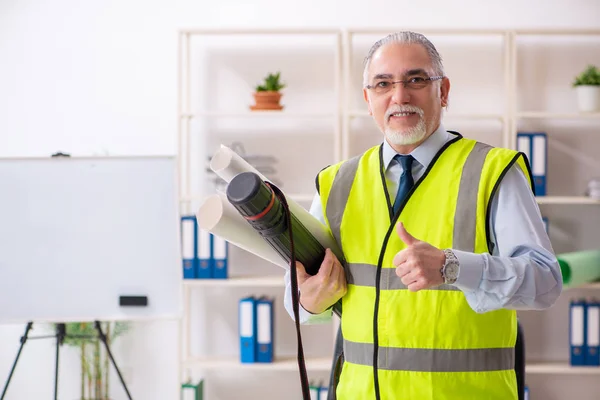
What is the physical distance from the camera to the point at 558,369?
3.70 m

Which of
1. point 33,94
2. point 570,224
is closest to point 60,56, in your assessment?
point 33,94

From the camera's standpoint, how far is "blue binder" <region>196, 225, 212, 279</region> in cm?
373

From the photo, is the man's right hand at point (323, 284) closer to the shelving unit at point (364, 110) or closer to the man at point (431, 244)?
the man at point (431, 244)

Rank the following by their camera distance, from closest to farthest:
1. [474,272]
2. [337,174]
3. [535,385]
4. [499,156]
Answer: [474,272] → [499,156] → [337,174] → [535,385]

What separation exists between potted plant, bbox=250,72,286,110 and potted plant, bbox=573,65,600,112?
1461mm

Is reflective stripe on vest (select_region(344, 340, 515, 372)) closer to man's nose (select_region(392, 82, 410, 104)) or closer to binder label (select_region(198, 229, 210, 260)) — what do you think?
man's nose (select_region(392, 82, 410, 104))

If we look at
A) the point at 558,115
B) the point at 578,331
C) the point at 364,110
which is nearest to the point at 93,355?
the point at 364,110

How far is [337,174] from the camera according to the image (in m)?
1.71

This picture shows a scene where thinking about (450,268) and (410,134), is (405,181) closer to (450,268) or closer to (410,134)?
(410,134)

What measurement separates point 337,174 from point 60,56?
112 inches

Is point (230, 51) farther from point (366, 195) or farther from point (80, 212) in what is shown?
point (366, 195)

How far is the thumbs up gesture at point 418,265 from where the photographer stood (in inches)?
50.4

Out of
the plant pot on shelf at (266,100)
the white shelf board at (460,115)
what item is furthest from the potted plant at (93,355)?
the white shelf board at (460,115)

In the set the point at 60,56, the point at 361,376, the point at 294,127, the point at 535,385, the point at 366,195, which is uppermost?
the point at 60,56
